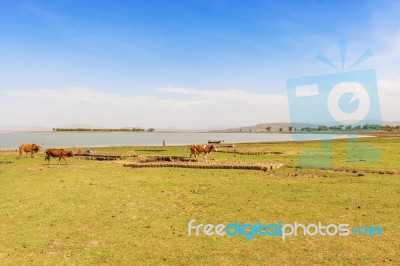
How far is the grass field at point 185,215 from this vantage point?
10.4 metres

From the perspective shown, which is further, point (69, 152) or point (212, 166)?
Answer: point (69, 152)

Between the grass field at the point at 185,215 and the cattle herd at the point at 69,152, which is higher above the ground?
the cattle herd at the point at 69,152

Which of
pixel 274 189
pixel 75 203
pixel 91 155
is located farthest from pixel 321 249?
pixel 91 155

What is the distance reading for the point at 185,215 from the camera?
47.4ft

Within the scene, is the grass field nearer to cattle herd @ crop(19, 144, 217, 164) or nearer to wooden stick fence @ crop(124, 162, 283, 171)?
wooden stick fence @ crop(124, 162, 283, 171)

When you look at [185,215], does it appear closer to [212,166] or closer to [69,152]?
[212,166]

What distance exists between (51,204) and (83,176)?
8.61 m

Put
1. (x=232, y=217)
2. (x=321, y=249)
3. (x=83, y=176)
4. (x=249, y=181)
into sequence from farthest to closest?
(x=83, y=176) → (x=249, y=181) → (x=232, y=217) → (x=321, y=249)

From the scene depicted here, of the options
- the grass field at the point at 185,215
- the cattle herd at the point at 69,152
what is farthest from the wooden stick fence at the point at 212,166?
the cattle herd at the point at 69,152

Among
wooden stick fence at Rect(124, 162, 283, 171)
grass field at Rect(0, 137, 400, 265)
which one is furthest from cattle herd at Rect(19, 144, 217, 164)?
grass field at Rect(0, 137, 400, 265)

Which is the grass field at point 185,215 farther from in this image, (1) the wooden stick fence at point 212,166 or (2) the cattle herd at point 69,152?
(2) the cattle herd at point 69,152

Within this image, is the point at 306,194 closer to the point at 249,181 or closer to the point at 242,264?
the point at 249,181

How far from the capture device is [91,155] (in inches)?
1594

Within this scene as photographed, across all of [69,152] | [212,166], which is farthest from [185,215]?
[69,152]
